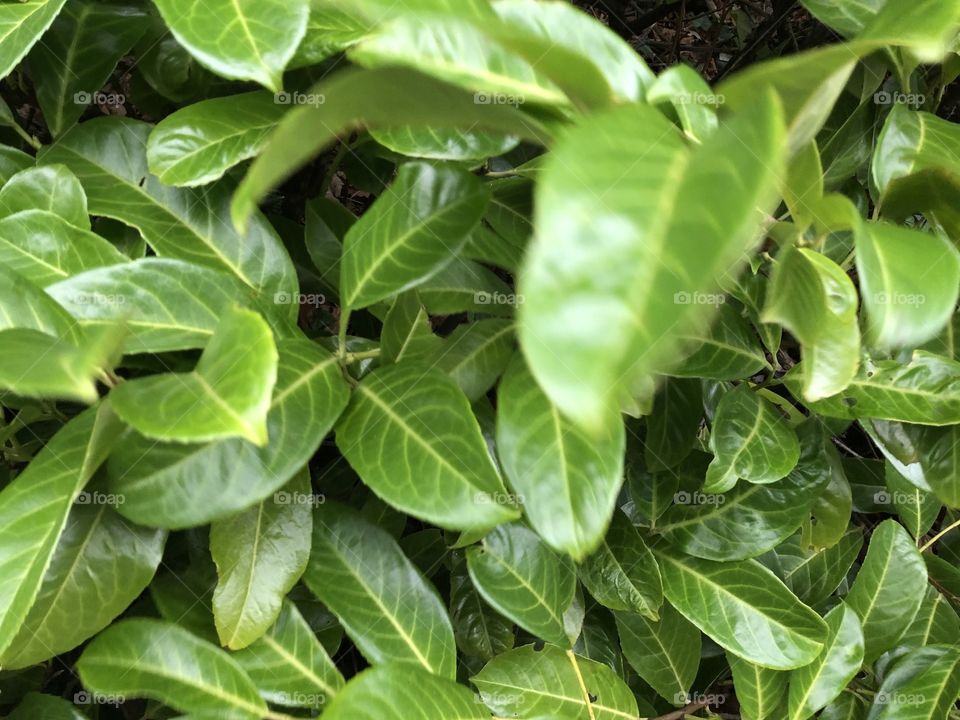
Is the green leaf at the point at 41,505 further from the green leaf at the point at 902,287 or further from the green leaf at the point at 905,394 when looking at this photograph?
the green leaf at the point at 905,394

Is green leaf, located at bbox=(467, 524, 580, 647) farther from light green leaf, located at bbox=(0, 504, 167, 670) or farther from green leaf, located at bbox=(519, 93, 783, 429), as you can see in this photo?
green leaf, located at bbox=(519, 93, 783, 429)

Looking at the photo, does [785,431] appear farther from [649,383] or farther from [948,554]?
[948,554]

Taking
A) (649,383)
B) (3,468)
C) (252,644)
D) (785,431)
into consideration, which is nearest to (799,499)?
(785,431)

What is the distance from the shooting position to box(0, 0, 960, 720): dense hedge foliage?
355mm

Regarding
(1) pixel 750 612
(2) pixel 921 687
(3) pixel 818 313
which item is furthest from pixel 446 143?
(2) pixel 921 687

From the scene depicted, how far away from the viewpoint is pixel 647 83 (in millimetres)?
473

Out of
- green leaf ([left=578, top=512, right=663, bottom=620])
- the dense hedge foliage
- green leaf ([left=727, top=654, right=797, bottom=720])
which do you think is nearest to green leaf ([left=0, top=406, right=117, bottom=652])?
the dense hedge foliage

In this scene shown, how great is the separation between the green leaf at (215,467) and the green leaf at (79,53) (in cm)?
37

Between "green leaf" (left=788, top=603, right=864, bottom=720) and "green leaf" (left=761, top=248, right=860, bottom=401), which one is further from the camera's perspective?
"green leaf" (left=788, top=603, right=864, bottom=720)

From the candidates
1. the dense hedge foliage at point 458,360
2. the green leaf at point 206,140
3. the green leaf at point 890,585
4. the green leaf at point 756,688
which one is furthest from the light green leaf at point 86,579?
the green leaf at point 890,585

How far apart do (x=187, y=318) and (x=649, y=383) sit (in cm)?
35

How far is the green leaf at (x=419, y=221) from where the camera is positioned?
1.67ft

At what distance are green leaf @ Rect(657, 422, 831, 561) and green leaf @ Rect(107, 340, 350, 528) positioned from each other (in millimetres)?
405

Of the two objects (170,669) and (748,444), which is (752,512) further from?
(170,669)
